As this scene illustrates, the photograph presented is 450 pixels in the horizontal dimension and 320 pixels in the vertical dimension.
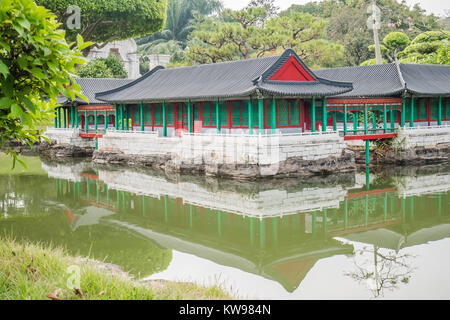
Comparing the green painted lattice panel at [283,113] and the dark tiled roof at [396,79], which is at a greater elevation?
the dark tiled roof at [396,79]

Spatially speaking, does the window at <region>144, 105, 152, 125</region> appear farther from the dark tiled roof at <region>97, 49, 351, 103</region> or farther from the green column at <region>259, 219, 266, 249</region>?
the green column at <region>259, 219, 266, 249</region>

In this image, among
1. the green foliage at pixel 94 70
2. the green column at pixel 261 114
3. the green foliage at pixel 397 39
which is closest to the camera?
the green column at pixel 261 114

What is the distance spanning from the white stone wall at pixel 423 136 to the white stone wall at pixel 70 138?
71.8 feet

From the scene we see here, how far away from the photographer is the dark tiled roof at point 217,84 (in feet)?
82.9

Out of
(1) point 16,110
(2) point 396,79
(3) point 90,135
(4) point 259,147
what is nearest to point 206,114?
(4) point 259,147

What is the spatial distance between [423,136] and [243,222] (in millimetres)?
16573

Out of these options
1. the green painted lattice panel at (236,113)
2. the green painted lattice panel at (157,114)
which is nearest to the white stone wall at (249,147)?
the green painted lattice panel at (236,113)

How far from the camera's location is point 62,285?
7.18m

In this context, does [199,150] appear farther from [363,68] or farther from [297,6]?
[297,6]

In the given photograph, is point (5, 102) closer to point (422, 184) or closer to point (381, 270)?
point (381, 270)

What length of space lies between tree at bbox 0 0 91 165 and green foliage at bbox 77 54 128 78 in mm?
41922

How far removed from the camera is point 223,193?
70.1ft

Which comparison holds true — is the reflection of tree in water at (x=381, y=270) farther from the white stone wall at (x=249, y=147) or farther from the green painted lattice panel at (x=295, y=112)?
the green painted lattice panel at (x=295, y=112)
